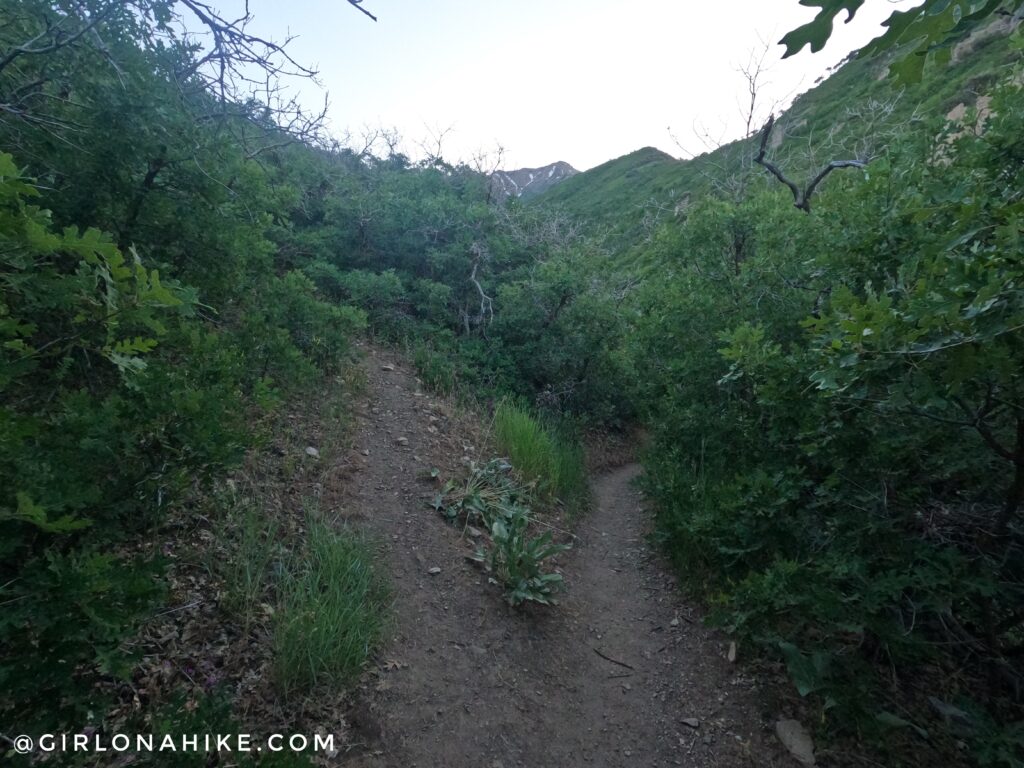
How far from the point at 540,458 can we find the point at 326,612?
3759 millimetres

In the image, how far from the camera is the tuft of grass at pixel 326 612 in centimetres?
286

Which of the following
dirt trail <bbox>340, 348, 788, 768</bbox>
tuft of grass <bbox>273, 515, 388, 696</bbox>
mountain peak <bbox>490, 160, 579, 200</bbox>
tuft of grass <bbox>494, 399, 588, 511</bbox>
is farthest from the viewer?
mountain peak <bbox>490, 160, 579, 200</bbox>

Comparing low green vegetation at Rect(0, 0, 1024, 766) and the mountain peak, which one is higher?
the mountain peak

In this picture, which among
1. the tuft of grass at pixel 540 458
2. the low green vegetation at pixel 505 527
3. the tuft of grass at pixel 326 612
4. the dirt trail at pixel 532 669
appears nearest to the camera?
the tuft of grass at pixel 326 612

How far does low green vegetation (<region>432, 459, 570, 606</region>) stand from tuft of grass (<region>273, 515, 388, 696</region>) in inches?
42.4

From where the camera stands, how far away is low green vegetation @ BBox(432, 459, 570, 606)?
14.3ft

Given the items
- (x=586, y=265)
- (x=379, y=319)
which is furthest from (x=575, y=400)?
(x=379, y=319)

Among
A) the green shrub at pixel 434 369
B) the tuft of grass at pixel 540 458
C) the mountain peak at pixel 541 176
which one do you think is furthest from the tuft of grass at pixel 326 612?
the mountain peak at pixel 541 176

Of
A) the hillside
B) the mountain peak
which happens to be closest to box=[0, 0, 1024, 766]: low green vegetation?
the hillside

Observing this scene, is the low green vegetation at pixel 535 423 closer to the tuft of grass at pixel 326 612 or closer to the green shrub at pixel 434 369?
the tuft of grass at pixel 326 612

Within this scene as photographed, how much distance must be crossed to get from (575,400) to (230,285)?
257 inches

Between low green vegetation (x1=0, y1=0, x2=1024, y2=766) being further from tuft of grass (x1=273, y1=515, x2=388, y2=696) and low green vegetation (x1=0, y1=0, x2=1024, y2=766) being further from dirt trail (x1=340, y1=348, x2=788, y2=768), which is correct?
dirt trail (x1=340, y1=348, x2=788, y2=768)

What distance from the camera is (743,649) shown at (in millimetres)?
3855

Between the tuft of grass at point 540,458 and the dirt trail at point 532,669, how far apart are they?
986 mm
